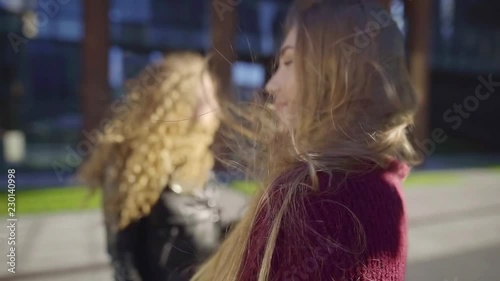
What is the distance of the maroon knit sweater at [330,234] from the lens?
0.93m

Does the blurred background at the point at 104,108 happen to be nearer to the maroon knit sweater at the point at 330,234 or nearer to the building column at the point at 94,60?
the building column at the point at 94,60

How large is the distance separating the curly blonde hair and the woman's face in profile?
3.35ft

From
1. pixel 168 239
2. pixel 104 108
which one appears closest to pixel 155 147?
pixel 168 239

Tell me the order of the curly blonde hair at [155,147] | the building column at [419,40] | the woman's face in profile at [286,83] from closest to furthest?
the woman's face in profile at [286,83] < the curly blonde hair at [155,147] < the building column at [419,40]

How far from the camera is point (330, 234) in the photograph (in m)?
0.94

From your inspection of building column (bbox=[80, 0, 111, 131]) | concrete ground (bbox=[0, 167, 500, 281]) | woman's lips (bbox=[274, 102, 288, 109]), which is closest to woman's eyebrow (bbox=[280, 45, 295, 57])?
woman's lips (bbox=[274, 102, 288, 109])

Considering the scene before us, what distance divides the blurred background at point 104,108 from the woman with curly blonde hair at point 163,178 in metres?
2.61

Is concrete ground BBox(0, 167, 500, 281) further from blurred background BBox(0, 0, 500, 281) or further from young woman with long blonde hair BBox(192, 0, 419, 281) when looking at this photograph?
young woman with long blonde hair BBox(192, 0, 419, 281)

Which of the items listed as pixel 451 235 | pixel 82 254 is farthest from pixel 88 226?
pixel 451 235

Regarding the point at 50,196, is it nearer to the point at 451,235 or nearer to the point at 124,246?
the point at 451,235

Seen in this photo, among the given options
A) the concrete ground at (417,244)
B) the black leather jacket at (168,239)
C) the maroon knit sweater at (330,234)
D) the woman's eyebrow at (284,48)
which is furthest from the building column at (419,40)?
the maroon knit sweater at (330,234)

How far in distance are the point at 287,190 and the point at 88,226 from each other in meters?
6.84

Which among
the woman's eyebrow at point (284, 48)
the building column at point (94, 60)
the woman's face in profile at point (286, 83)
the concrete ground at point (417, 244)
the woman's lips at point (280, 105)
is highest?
the woman's eyebrow at point (284, 48)

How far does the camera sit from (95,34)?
13.4 m
